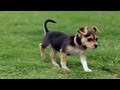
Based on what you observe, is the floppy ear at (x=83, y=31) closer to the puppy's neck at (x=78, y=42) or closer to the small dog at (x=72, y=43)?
the small dog at (x=72, y=43)

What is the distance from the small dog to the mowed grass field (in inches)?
7.2

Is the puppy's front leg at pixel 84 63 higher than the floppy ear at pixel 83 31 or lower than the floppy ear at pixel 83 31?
lower

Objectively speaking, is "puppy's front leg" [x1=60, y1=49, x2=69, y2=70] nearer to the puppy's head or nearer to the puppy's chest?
the puppy's chest

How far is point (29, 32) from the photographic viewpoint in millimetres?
10664

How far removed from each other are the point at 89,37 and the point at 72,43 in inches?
14.6

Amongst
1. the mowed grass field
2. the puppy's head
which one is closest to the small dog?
the puppy's head

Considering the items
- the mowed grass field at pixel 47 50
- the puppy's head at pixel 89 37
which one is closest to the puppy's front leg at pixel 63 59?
the mowed grass field at pixel 47 50

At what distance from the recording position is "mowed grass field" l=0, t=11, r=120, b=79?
807 centimetres

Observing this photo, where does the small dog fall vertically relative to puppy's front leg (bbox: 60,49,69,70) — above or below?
above

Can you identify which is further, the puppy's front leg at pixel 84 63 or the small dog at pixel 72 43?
the puppy's front leg at pixel 84 63

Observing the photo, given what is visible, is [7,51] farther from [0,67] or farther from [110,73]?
[110,73]

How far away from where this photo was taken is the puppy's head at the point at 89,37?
306 inches
